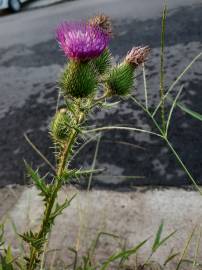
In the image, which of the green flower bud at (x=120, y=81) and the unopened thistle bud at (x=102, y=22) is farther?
the unopened thistle bud at (x=102, y=22)

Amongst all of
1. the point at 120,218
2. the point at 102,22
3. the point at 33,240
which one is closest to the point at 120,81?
the point at 102,22

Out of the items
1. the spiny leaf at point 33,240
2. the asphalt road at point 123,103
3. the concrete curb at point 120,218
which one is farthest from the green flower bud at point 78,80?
the asphalt road at point 123,103

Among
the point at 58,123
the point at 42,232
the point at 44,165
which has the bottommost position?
the point at 44,165

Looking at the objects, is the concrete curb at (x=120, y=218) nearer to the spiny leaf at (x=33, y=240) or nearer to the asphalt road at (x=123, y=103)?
the asphalt road at (x=123, y=103)

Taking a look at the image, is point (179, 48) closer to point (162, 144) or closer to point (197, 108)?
point (197, 108)

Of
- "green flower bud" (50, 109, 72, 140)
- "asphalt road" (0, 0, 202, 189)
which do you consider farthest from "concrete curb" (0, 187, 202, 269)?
"green flower bud" (50, 109, 72, 140)

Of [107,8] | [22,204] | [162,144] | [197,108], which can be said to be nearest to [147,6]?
[107,8]
